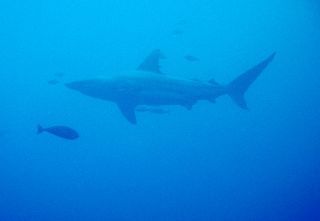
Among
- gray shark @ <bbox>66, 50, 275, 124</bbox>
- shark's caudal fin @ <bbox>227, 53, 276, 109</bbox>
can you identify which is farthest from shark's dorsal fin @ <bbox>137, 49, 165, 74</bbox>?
shark's caudal fin @ <bbox>227, 53, 276, 109</bbox>

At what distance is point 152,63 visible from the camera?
882 centimetres

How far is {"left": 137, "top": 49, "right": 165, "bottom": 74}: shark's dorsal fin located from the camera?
8.80m

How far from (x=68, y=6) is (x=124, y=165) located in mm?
58075

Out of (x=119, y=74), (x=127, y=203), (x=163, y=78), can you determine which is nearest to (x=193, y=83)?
(x=163, y=78)

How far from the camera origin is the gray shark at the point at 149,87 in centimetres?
859

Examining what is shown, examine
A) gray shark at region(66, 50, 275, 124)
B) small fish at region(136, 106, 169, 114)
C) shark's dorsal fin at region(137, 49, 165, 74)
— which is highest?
shark's dorsal fin at region(137, 49, 165, 74)

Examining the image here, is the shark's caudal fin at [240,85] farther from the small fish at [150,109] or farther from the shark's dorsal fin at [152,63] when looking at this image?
the small fish at [150,109]

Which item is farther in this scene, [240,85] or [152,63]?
[240,85]

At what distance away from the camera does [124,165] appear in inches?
1622

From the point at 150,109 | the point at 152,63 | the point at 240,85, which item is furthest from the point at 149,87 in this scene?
the point at 240,85

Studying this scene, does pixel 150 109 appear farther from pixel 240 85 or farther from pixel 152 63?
pixel 240 85

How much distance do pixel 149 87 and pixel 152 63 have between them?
0.53 metres

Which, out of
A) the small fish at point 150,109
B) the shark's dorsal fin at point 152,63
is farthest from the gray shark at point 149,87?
the small fish at point 150,109

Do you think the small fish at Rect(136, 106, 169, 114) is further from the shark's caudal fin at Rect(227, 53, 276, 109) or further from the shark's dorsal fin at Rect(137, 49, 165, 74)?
the shark's caudal fin at Rect(227, 53, 276, 109)
